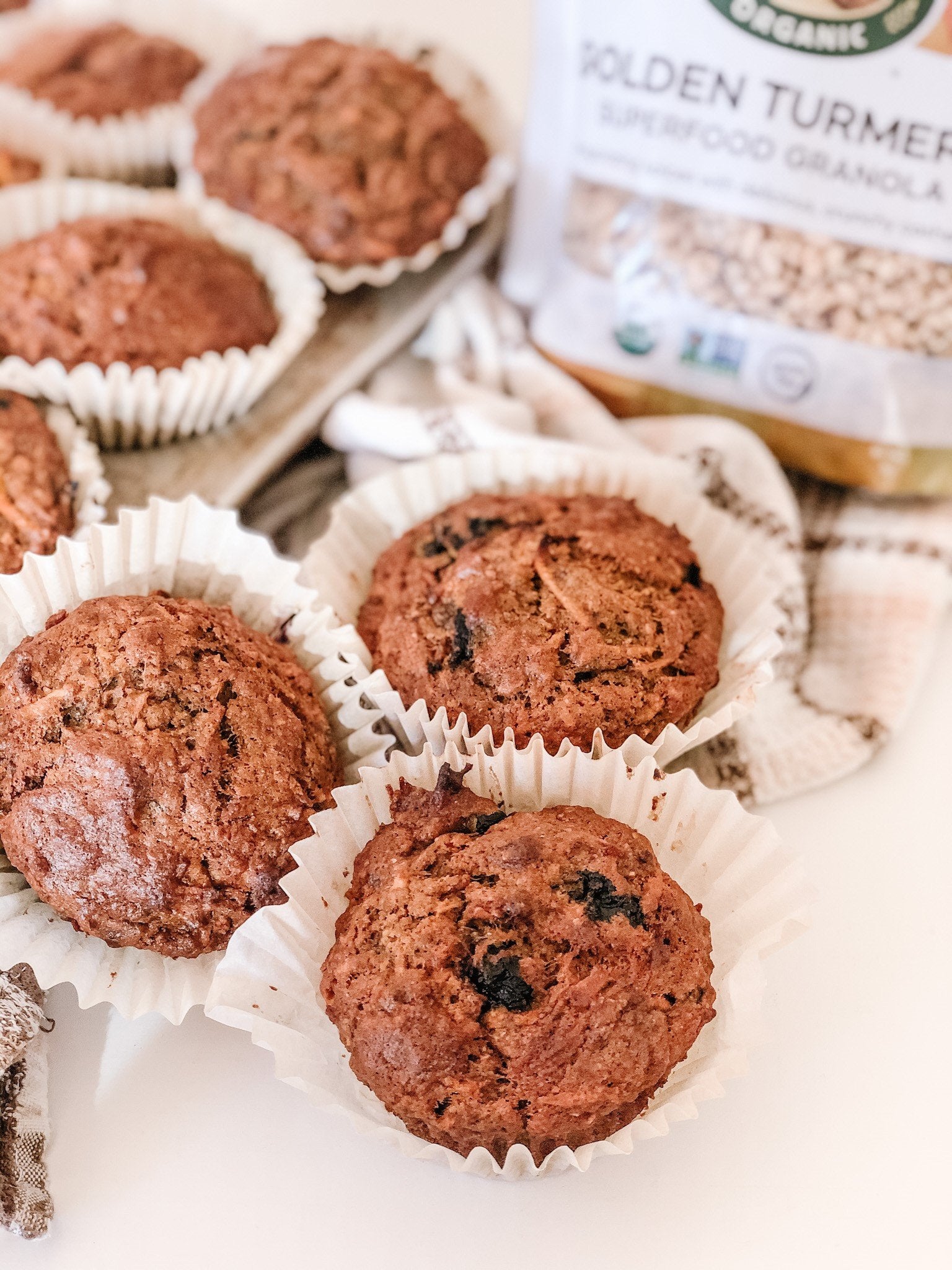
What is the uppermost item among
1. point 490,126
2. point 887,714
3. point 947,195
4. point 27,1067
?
point 947,195

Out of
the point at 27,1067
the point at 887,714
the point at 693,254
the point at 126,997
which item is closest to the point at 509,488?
the point at 693,254

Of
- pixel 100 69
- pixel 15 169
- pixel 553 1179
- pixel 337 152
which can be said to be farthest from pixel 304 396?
pixel 553 1179

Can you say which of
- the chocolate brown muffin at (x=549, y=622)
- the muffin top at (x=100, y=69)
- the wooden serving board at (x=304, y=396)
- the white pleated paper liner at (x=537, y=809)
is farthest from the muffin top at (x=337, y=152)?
the white pleated paper liner at (x=537, y=809)

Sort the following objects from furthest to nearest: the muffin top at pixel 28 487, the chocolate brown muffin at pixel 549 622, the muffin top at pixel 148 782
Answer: the muffin top at pixel 28 487
the chocolate brown muffin at pixel 549 622
the muffin top at pixel 148 782

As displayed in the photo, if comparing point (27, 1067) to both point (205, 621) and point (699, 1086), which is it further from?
point (699, 1086)

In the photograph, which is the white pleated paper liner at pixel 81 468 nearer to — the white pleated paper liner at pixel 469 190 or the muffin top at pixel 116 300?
the muffin top at pixel 116 300

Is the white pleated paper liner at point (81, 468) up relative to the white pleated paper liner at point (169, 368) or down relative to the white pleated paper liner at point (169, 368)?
down

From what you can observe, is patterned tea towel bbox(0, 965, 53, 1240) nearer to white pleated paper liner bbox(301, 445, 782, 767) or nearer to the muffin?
white pleated paper liner bbox(301, 445, 782, 767)
